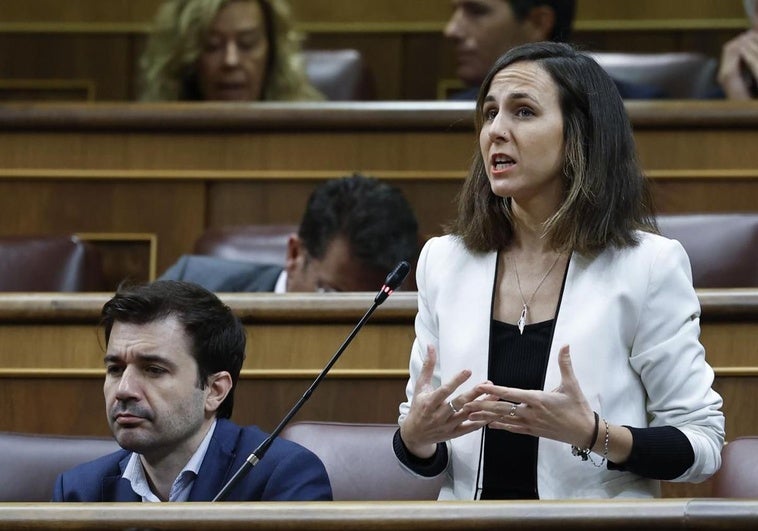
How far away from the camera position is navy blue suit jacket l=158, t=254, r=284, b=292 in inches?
48.7

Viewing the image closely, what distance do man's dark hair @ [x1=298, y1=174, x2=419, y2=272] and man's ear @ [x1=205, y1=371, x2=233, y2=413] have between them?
32 cm

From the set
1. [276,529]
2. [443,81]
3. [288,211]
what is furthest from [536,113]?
[443,81]

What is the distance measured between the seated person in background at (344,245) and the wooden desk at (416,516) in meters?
0.57

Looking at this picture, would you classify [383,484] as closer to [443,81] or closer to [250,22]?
[250,22]

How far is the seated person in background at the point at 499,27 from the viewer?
156 cm

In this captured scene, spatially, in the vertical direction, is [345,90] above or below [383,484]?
above

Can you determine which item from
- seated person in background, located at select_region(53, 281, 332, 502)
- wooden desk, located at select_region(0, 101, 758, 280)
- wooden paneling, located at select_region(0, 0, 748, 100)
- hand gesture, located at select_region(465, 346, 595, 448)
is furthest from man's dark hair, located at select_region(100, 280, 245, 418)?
wooden paneling, located at select_region(0, 0, 748, 100)

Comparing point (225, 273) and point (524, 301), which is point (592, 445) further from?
point (225, 273)

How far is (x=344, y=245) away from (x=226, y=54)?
0.41 metres

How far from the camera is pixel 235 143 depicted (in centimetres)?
144

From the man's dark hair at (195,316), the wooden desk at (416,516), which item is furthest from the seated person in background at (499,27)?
the wooden desk at (416,516)

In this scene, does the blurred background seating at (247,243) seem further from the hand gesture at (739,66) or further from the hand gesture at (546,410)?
the hand gesture at (546,410)

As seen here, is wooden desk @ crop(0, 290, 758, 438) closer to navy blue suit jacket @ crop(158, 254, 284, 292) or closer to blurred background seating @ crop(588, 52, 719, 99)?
navy blue suit jacket @ crop(158, 254, 284, 292)

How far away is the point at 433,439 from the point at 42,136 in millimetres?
799
